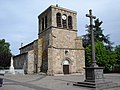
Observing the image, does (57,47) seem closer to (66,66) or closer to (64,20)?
(66,66)

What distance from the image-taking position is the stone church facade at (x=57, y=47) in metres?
34.7

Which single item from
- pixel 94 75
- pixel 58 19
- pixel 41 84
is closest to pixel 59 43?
pixel 58 19

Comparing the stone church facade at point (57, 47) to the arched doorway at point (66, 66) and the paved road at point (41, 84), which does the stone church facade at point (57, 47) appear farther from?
the paved road at point (41, 84)

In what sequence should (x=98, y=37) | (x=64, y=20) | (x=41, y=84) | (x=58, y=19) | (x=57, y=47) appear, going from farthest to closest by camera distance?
(x=98, y=37) → (x=64, y=20) → (x=58, y=19) → (x=57, y=47) → (x=41, y=84)

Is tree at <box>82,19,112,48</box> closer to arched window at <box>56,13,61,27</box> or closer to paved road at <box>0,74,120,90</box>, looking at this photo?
arched window at <box>56,13,61,27</box>

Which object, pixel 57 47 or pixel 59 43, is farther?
pixel 59 43

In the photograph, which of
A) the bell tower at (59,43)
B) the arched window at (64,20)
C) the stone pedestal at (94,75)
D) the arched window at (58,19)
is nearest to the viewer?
the stone pedestal at (94,75)

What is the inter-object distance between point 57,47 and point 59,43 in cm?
113

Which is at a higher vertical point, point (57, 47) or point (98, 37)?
point (98, 37)

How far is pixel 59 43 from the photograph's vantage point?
1417 inches

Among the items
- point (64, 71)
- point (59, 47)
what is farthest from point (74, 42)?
point (64, 71)

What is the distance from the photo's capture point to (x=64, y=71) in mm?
35781

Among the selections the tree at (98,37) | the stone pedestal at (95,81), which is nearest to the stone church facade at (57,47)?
the tree at (98,37)

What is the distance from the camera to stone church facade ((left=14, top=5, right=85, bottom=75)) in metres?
34.7
